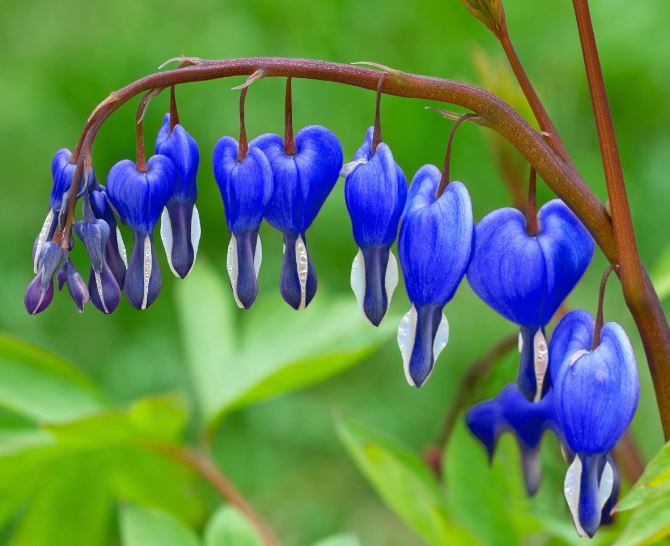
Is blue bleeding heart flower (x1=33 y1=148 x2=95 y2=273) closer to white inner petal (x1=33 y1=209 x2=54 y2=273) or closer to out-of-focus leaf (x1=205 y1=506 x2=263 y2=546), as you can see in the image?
white inner petal (x1=33 y1=209 x2=54 y2=273)

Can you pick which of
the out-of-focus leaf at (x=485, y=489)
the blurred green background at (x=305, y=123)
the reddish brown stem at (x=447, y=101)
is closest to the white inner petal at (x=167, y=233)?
the reddish brown stem at (x=447, y=101)

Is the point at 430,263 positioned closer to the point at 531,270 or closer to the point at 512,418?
the point at 531,270

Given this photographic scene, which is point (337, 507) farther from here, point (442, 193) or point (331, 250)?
point (442, 193)

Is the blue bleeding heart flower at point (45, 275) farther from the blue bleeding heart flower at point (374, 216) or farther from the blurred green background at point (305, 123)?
the blurred green background at point (305, 123)

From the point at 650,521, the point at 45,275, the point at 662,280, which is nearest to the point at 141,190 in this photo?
the point at 45,275

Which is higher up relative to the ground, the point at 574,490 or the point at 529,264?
the point at 529,264

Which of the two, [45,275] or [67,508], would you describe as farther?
[67,508]

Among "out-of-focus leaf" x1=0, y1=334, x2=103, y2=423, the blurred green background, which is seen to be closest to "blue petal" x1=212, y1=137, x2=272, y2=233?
"out-of-focus leaf" x1=0, y1=334, x2=103, y2=423
